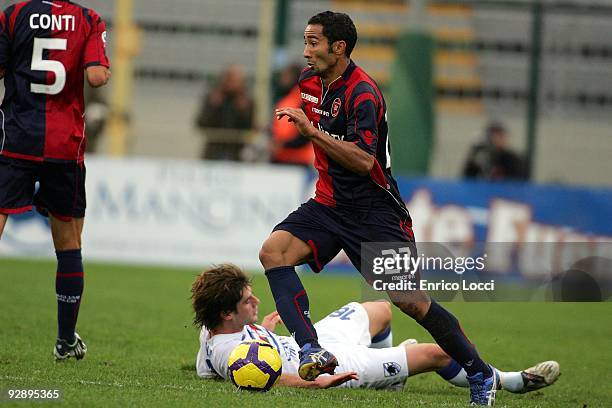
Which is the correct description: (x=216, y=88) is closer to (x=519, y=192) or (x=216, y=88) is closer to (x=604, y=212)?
(x=519, y=192)

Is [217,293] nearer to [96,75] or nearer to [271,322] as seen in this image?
[271,322]

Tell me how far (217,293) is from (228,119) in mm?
10391

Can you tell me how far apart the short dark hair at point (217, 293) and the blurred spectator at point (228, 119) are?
9.79 metres

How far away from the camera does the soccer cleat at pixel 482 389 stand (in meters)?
6.33

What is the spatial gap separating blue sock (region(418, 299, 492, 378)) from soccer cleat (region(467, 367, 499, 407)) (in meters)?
0.03

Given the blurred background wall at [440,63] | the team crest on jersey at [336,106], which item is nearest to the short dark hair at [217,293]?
the team crest on jersey at [336,106]

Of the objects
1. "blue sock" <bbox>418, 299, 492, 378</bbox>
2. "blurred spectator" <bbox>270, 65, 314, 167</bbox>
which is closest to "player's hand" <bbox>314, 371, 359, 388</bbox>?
"blue sock" <bbox>418, 299, 492, 378</bbox>

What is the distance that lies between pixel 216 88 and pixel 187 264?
10.0ft

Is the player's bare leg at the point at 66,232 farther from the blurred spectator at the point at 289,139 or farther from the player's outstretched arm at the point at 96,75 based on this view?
the blurred spectator at the point at 289,139

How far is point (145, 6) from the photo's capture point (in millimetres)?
17891

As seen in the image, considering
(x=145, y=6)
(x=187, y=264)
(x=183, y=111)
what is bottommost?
(x=187, y=264)

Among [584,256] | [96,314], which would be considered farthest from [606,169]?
[96,314]

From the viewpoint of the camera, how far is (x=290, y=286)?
641 centimetres

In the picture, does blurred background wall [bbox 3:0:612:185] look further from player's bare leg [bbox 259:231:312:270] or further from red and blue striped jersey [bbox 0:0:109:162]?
player's bare leg [bbox 259:231:312:270]
